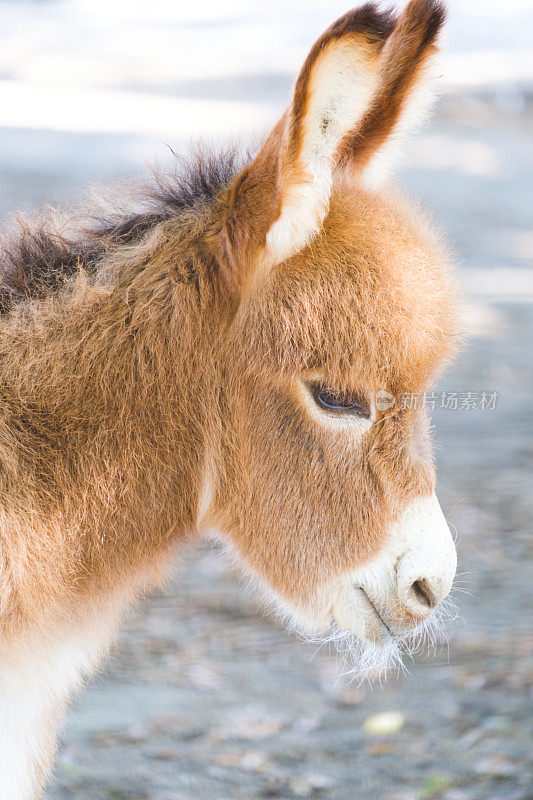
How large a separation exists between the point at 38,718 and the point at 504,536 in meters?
3.64

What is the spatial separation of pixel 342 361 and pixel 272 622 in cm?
275

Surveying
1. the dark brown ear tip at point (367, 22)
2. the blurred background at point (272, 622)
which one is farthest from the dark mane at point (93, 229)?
the dark brown ear tip at point (367, 22)

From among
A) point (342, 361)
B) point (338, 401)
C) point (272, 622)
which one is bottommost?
point (272, 622)

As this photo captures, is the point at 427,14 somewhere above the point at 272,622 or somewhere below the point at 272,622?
above

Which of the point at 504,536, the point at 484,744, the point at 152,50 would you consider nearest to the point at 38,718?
the point at 484,744

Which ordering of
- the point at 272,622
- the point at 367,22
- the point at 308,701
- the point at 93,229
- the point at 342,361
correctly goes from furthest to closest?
the point at 272,622
the point at 308,701
the point at 93,229
the point at 342,361
the point at 367,22

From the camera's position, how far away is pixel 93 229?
7.11 ft

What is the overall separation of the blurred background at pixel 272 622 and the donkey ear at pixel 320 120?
0.25 meters

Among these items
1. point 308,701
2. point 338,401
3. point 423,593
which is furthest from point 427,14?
point 308,701

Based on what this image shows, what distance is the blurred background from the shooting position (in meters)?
3.58

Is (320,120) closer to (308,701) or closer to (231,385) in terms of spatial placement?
(231,385)

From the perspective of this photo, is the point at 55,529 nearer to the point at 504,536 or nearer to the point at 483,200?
the point at 504,536

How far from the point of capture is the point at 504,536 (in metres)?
5.21

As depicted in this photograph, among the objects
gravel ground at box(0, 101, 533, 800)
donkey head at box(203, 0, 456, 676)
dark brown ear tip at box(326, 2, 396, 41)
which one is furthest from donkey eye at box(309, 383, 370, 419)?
gravel ground at box(0, 101, 533, 800)
